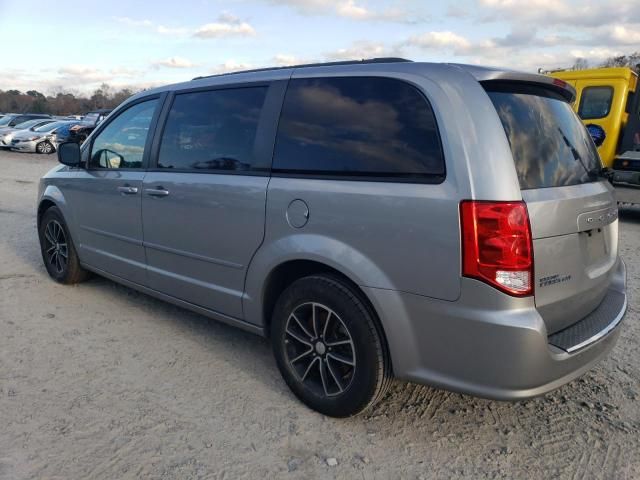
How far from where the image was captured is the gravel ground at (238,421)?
8.34ft

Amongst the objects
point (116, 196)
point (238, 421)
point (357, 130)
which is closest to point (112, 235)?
point (116, 196)

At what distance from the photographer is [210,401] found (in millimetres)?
3104

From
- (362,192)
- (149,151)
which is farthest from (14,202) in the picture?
(362,192)

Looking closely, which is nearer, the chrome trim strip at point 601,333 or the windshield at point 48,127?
the chrome trim strip at point 601,333

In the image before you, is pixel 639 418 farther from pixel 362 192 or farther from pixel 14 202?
pixel 14 202

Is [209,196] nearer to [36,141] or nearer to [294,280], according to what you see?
[294,280]

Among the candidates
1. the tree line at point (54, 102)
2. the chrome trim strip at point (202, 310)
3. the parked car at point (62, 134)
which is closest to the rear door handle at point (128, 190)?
the chrome trim strip at point (202, 310)

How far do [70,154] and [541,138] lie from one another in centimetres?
383

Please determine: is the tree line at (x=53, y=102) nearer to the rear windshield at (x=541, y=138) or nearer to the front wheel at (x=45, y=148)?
the front wheel at (x=45, y=148)

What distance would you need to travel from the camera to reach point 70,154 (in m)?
4.67

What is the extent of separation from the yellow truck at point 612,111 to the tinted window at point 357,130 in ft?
27.0

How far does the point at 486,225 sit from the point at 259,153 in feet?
4.77

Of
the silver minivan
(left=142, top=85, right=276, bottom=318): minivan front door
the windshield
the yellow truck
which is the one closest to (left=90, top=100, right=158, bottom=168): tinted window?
(left=142, top=85, right=276, bottom=318): minivan front door

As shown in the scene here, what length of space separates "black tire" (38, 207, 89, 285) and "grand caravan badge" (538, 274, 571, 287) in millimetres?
4105
